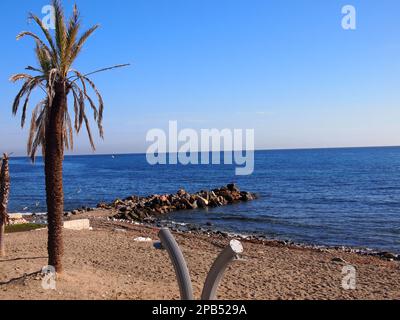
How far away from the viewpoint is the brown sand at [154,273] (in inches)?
456

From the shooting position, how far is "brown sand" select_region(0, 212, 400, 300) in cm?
1159

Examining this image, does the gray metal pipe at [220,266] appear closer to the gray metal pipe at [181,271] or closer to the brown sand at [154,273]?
the gray metal pipe at [181,271]

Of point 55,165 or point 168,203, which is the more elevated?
point 55,165

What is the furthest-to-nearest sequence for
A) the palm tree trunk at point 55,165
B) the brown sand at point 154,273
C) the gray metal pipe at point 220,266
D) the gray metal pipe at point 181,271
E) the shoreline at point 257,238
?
the shoreline at point 257,238, the brown sand at point 154,273, the palm tree trunk at point 55,165, the gray metal pipe at point 181,271, the gray metal pipe at point 220,266

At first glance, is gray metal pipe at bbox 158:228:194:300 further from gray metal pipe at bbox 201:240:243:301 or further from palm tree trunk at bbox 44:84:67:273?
palm tree trunk at bbox 44:84:67:273

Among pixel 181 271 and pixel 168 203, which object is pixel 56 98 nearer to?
pixel 181 271

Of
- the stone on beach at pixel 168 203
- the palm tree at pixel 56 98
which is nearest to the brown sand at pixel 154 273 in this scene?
the palm tree at pixel 56 98

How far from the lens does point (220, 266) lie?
6848 millimetres

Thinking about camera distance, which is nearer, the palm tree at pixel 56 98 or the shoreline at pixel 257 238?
the palm tree at pixel 56 98

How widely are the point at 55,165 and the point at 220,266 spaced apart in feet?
21.2

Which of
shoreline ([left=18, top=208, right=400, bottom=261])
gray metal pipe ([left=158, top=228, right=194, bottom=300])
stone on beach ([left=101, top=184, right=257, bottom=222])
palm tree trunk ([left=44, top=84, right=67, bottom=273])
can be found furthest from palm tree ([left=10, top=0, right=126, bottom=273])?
stone on beach ([left=101, top=184, right=257, bottom=222])

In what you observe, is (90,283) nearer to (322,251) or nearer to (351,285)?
(351,285)

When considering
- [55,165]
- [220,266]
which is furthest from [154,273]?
[220,266]

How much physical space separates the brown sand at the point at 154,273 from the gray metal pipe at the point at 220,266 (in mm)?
4630
